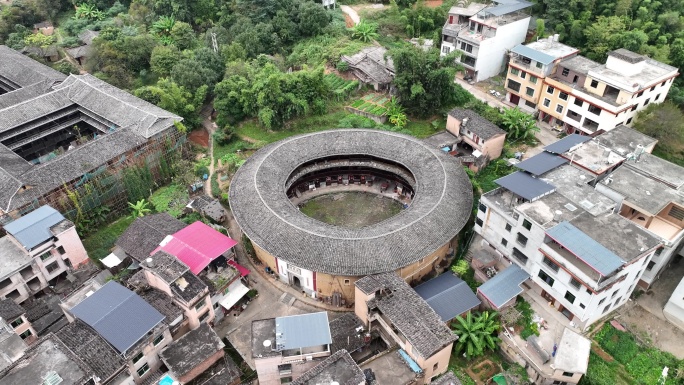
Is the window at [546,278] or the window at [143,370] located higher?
the window at [546,278]

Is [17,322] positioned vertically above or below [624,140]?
below

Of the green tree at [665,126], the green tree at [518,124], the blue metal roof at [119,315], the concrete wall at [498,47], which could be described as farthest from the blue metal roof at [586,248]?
the concrete wall at [498,47]

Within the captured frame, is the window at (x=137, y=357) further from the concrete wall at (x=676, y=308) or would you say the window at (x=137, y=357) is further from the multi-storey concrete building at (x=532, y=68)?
the multi-storey concrete building at (x=532, y=68)

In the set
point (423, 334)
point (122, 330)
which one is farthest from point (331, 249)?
point (122, 330)

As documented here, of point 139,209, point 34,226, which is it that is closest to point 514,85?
point 139,209

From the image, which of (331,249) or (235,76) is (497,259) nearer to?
(331,249)

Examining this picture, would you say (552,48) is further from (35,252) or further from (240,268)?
(35,252)

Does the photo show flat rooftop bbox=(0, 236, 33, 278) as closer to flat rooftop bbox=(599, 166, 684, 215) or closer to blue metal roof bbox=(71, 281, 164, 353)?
blue metal roof bbox=(71, 281, 164, 353)
